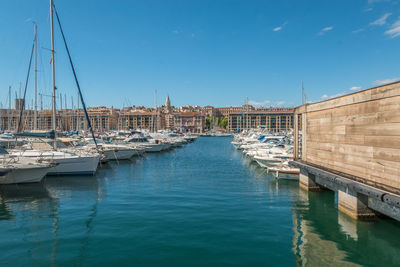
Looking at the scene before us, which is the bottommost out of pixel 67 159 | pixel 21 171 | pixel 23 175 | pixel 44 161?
pixel 23 175

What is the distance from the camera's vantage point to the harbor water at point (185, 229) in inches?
344

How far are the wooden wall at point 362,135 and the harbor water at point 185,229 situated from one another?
7.50 feet

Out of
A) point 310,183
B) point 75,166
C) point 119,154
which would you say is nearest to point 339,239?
point 310,183

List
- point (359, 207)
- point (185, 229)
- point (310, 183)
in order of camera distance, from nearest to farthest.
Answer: point (185, 229)
point (359, 207)
point (310, 183)

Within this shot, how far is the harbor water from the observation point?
8750mm

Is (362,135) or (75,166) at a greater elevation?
(362,135)

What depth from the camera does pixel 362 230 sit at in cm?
1079

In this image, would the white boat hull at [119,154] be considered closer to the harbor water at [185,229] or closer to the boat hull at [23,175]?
the boat hull at [23,175]

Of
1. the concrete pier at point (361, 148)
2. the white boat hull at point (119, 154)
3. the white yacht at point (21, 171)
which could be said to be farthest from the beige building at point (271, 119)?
the concrete pier at point (361, 148)

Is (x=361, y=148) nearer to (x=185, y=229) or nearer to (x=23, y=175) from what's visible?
(x=185, y=229)

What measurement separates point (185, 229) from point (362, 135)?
8177mm

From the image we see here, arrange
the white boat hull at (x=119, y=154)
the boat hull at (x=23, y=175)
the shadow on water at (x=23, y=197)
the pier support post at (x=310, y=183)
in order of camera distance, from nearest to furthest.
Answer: the shadow on water at (x=23, y=197)
the pier support post at (x=310, y=183)
the boat hull at (x=23, y=175)
the white boat hull at (x=119, y=154)

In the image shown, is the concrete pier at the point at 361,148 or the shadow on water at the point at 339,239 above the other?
the concrete pier at the point at 361,148

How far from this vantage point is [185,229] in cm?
1113
